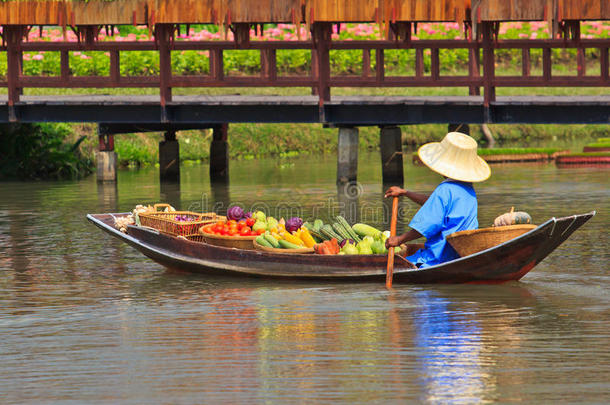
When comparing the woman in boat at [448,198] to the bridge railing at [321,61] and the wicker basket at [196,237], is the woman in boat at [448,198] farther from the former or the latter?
the bridge railing at [321,61]

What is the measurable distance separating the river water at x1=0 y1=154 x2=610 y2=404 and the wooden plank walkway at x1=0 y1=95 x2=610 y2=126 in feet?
23.6

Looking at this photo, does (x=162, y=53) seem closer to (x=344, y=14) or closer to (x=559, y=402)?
(x=344, y=14)

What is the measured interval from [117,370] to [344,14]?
16335mm

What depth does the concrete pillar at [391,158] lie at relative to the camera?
28.6 meters

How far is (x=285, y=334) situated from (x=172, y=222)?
4.35 meters

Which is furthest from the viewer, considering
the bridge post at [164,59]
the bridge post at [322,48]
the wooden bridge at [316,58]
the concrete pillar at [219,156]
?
the concrete pillar at [219,156]

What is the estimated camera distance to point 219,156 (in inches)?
1241

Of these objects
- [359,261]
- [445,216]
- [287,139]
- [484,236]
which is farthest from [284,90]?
[484,236]

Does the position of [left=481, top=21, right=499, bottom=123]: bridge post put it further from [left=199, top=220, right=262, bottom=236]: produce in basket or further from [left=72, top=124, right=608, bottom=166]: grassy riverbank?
Answer: [left=72, top=124, right=608, bottom=166]: grassy riverbank

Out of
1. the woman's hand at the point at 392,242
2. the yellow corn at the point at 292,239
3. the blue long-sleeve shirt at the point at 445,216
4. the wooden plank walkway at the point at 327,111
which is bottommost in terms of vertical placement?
the yellow corn at the point at 292,239

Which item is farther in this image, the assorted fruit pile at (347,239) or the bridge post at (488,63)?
the bridge post at (488,63)

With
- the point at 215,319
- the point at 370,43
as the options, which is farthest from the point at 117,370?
the point at 370,43

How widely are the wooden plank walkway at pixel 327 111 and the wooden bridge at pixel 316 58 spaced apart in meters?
0.02

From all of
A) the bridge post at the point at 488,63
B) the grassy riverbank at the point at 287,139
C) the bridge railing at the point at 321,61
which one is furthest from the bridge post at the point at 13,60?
the bridge post at the point at 488,63
